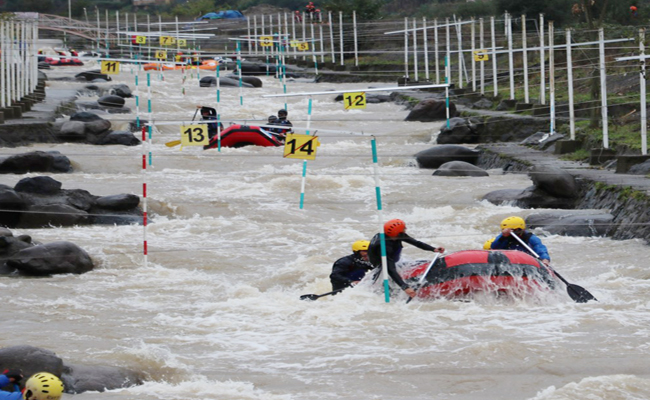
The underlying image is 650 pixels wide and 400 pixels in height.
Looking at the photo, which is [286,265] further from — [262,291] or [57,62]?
[57,62]

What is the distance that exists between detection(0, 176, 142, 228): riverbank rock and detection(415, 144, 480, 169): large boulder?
8.02 meters

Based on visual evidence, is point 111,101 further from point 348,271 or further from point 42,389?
point 42,389

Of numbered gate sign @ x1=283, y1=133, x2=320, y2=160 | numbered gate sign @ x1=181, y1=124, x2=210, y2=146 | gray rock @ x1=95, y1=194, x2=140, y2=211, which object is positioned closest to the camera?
numbered gate sign @ x1=283, y1=133, x2=320, y2=160

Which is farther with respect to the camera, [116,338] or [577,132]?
[577,132]

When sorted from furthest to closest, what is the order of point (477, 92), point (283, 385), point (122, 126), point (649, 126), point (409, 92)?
point (409, 92), point (477, 92), point (122, 126), point (649, 126), point (283, 385)

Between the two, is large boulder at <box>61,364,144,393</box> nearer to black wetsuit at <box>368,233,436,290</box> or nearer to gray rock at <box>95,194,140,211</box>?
black wetsuit at <box>368,233,436,290</box>

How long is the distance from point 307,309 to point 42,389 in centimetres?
558

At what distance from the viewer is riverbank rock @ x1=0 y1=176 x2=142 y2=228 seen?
1775 cm

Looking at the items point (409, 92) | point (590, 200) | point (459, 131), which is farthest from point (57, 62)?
point (590, 200)

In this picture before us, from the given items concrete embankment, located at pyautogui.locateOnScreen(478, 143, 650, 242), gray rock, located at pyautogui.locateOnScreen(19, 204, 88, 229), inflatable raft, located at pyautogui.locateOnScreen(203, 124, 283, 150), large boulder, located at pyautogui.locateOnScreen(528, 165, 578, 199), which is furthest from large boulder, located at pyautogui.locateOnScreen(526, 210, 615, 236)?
inflatable raft, located at pyautogui.locateOnScreen(203, 124, 283, 150)

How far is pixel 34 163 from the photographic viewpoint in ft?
76.0

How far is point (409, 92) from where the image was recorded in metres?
41.1

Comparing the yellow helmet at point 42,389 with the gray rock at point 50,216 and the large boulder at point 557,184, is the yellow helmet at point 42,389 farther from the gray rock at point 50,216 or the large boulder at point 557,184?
the large boulder at point 557,184

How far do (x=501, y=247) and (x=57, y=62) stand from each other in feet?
142
